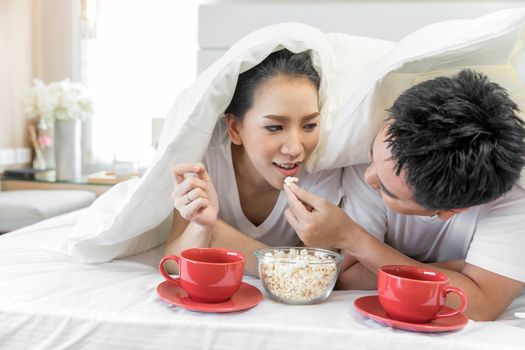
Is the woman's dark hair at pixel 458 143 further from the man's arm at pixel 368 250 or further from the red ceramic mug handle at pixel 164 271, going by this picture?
the red ceramic mug handle at pixel 164 271

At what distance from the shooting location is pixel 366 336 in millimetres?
813

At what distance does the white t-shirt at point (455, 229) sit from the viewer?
104cm

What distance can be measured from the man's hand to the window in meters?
2.60

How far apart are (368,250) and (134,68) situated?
9.66ft

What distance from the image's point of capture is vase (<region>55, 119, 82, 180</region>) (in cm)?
338

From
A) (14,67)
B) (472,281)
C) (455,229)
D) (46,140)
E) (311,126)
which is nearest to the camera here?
(472,281)

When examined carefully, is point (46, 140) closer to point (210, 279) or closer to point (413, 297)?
point (210, 279)

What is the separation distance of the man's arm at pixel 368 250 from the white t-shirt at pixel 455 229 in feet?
0.09

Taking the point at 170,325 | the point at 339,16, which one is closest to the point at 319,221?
the point at 170,325

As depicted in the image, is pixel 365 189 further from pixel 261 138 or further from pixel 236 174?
pixel 236 174

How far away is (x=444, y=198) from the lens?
878 millimetres

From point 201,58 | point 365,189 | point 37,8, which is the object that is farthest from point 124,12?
point 365,189

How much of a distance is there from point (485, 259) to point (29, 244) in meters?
1.07

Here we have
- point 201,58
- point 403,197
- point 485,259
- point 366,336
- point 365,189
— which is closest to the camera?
point 366,336
